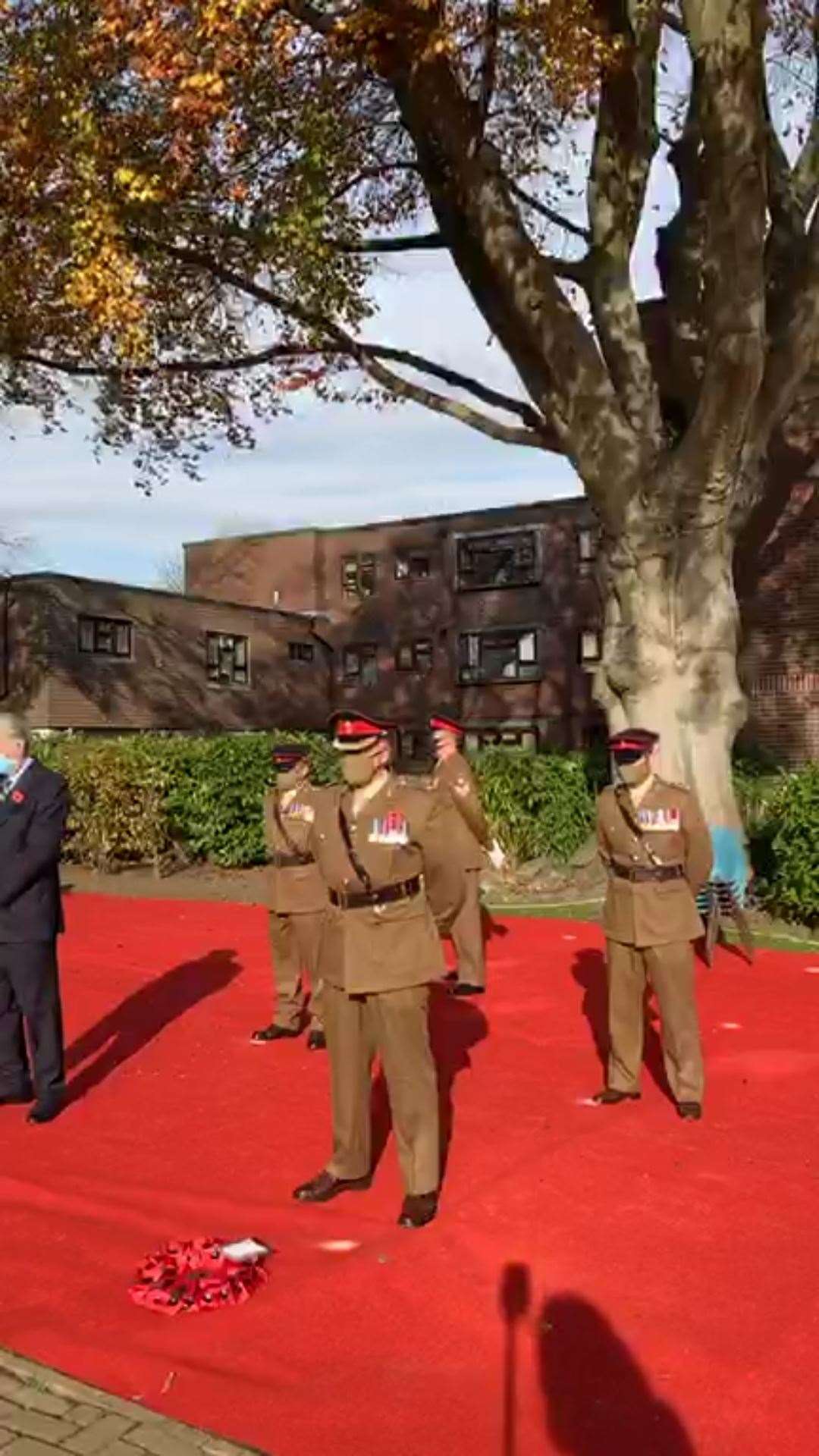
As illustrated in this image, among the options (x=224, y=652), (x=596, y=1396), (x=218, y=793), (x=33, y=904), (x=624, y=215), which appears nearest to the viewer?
(x=596, y=1396)

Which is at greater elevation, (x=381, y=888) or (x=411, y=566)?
(x=411, y=566)

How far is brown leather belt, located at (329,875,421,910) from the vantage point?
18.3ft

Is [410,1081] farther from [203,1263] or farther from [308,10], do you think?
[308,10]

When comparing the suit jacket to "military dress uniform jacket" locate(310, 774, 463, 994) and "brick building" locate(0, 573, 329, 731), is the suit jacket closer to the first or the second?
"military dress uniform jacket" locate(310, 774, 463, 994)

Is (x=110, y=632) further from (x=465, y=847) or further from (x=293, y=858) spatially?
(x=293, y=858)

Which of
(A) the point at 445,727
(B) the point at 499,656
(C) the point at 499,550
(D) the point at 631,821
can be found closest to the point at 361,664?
(B) the point at 499,656

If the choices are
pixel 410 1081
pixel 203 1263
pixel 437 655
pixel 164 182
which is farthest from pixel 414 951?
pixel 437 655

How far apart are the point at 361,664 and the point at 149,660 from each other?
8124 millimetres

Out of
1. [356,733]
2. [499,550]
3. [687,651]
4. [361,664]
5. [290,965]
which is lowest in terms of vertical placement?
[290,965]

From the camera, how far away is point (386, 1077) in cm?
547

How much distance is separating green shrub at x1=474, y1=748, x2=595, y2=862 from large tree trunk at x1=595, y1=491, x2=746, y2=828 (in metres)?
2.59

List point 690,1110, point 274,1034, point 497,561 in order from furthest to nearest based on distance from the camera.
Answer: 1. point 497,561
2. point 274,1034
3. point 690,1110

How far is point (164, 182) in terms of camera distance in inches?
448

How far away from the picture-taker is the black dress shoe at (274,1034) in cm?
845
